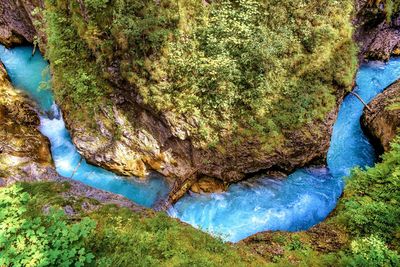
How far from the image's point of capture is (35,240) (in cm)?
522

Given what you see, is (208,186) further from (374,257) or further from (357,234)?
(374,257)

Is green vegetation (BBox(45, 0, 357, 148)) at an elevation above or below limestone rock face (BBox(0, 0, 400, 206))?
above

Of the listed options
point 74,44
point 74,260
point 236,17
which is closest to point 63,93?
point 74,44

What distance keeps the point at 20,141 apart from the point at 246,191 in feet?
27.9

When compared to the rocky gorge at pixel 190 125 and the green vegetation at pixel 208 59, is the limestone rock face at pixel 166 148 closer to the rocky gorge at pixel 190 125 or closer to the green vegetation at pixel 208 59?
the rocky gorge at pixel 190 125

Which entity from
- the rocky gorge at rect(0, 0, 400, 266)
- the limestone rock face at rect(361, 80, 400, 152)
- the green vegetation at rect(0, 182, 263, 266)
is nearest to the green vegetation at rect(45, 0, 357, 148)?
the rocky gorge at rect(0, 0, 400, 266)

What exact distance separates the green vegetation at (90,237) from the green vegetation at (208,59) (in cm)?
430

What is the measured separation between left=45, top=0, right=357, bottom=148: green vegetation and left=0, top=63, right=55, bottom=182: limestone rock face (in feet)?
5.30

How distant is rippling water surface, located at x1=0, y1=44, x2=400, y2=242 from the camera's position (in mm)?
10859

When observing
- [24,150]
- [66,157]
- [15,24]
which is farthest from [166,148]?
[15,24]

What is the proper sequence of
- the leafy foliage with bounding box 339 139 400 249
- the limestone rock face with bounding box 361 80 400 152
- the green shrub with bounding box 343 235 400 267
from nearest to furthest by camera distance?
the green shrub with bounding box 343 235 400 267
the leafy foliage with bounding box 339 139 400 249
the limestone rock face with bounding box 361 80 400 152

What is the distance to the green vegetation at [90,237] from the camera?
203 inches

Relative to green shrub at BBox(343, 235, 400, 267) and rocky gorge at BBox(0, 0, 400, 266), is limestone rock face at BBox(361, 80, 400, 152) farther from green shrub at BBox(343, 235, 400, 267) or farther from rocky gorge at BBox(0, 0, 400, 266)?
green shrub at BBox(343, 235, 400, 267)

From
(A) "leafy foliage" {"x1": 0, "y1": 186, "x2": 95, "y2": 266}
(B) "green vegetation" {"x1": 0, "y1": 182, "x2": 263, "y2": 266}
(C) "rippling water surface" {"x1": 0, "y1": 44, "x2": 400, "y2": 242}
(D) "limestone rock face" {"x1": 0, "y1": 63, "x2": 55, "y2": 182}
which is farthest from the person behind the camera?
(C) "rippling water surface" {"x1": 0, "y1": 44, "x2": 400, "y2": 242}
